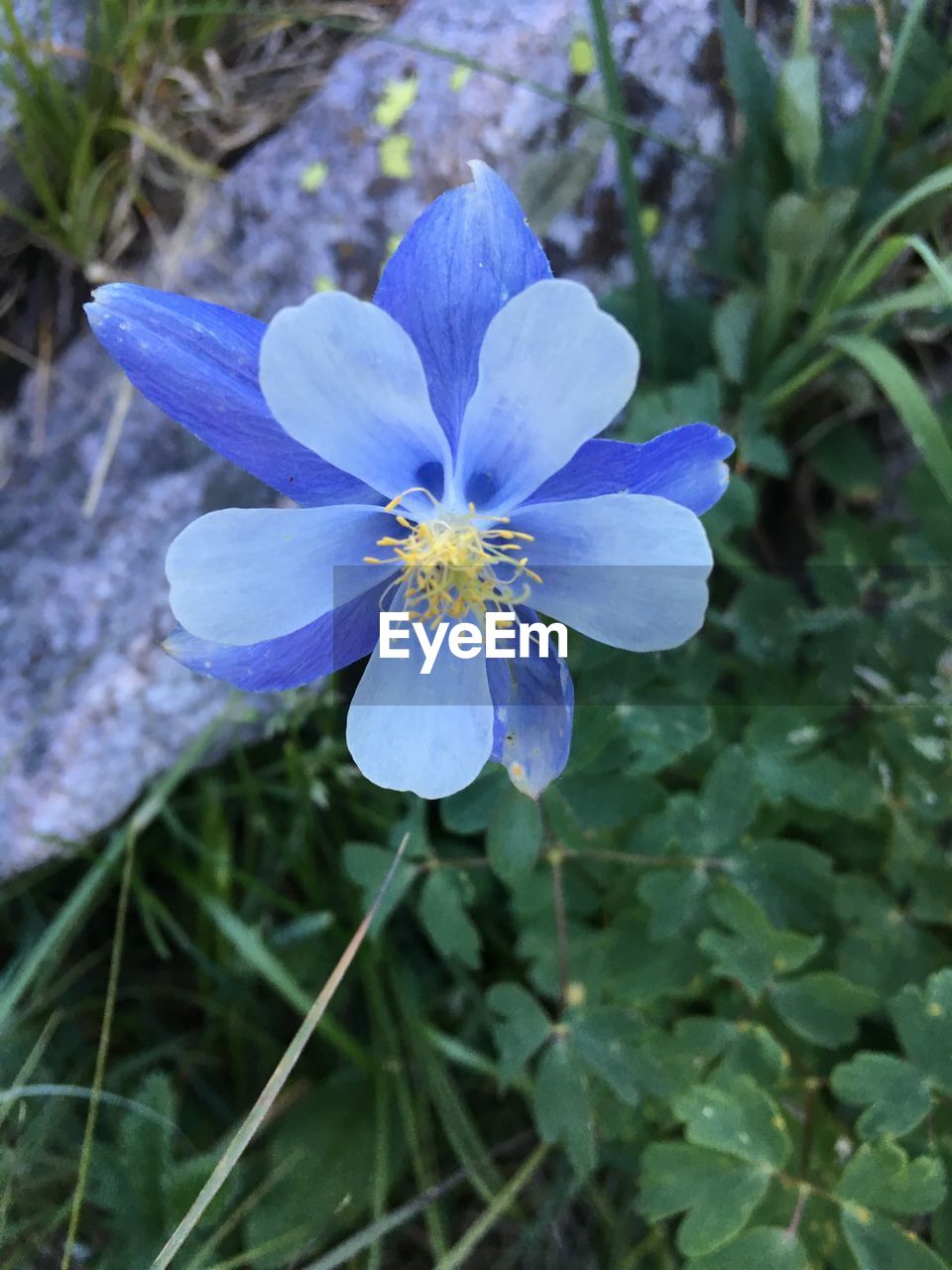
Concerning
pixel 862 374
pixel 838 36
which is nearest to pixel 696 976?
pixel 862 374

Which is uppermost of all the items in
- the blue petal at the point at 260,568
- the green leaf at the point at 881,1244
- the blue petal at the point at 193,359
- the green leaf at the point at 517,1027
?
the blue petal at the point at 193,359

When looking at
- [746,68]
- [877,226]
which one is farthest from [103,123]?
[877,226]

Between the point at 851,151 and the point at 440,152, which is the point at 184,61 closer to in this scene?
the point at 440,152

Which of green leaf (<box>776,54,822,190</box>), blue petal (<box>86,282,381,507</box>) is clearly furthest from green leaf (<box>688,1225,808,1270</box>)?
green leaf (<box>776,54,822,190</box>)

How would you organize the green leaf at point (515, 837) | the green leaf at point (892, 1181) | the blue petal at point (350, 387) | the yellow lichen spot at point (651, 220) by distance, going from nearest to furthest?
1. the blue petal at point (350, 387)
2. the green leaf at point (892, 1181)
3. the green leaf at point (515, 837)
4. the yellow lichen spot at point (651, 220)

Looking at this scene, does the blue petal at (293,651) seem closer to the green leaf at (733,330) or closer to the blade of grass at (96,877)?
the blade of grass at (96,877)

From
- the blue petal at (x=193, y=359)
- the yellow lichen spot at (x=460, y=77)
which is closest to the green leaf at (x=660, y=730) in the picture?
the blue petal at (x=193, y=359)

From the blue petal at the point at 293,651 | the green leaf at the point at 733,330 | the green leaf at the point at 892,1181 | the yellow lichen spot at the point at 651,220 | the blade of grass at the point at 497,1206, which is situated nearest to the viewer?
the blue petal at the point at 293,651
